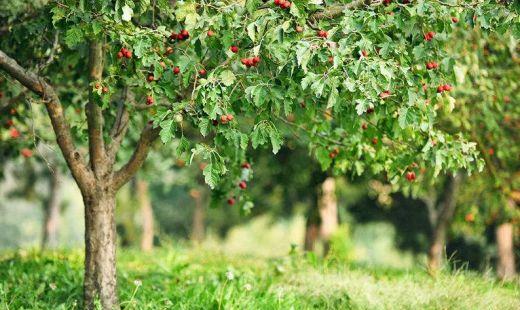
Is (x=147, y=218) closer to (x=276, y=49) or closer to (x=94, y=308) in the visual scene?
(x=94, y=308)

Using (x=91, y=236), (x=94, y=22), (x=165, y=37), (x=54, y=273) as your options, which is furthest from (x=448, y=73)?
(x=54, y=273)

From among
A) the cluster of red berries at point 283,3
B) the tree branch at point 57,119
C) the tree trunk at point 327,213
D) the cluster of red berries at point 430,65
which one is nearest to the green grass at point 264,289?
the tree branch at point 57,119

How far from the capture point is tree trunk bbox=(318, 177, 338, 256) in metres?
14.4

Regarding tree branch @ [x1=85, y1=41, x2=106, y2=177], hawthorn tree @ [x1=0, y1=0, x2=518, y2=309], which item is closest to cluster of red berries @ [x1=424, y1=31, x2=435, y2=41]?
hawthorn tree @ [x1=0, y1=0, x2=518, y2=309]

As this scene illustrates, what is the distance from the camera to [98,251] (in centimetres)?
628

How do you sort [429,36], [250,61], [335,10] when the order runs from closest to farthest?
1. [250,61]
2. [429,36]
3. [335,10]

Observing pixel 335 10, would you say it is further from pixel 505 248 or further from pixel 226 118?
pixel 505 248

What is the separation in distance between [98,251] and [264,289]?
85.2 inches

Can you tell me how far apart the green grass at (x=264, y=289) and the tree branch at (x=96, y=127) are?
1.31 m

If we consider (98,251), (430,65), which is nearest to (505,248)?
(430,65)

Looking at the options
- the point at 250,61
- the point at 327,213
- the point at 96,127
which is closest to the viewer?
the point at 250,61

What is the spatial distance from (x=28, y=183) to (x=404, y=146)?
19664mm

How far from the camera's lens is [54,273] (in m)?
7.86

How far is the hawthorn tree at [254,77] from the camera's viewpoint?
4.75m
